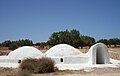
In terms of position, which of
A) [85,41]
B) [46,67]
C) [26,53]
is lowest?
[46,67]

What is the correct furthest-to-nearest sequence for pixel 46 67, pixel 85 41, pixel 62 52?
pixel 85 41 < pixel 62 52 < pixel 46 67

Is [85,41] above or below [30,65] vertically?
above

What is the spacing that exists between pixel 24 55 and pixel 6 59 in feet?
6.85

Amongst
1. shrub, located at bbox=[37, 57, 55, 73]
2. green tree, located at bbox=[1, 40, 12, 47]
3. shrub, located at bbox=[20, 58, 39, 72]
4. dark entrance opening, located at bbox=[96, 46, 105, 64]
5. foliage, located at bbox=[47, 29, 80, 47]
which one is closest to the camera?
shrub, located at bbox=[37, 57, 55, 73]

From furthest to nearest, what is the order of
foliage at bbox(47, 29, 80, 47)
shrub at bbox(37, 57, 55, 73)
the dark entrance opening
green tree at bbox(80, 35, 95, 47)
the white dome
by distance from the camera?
green tree at bbox(80, 35, 95, 47) < foliage at bbox(47, 29, 80, 47) < the white dome < the dark entrance opening < shrub at bbox(37, 57, 55, 73)

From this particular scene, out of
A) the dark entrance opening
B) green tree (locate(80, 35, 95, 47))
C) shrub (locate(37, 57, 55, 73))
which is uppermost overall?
green tree (locate(80, 35, 95, 47))

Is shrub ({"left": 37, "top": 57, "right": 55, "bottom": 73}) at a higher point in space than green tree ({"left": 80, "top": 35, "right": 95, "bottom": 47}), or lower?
lower

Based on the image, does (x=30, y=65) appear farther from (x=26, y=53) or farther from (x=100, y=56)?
(x=100, y=56)

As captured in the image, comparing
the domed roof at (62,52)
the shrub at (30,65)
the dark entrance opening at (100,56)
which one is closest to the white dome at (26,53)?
the domed roof at (62,52)

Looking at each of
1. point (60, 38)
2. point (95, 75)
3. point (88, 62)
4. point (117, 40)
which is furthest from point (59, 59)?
point (117, 40)

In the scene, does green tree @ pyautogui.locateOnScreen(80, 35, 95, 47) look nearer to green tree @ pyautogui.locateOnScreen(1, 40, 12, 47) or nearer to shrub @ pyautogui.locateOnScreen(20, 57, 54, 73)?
green tree @ pyautogui.locateOnScreen(1, 40, 12, 47)

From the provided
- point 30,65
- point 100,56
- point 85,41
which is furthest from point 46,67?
point 85,41

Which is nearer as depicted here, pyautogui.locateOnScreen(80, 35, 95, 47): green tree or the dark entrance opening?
the dark entrance opening

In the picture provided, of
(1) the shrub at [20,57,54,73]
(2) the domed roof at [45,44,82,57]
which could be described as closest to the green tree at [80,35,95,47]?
(2) the domed roof at [45,44,82,57]
